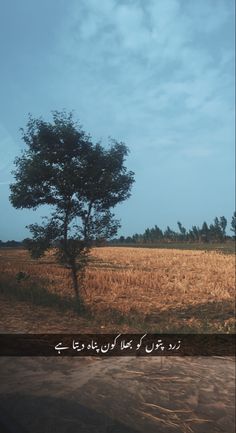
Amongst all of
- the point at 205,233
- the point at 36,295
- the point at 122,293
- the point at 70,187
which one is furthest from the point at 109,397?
the point at 205,233

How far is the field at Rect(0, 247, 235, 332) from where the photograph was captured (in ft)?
7.07

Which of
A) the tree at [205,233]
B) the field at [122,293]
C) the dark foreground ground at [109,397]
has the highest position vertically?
the tree at [205,233]

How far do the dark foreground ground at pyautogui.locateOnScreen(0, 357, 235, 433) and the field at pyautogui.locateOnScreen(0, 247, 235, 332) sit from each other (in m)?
0.22

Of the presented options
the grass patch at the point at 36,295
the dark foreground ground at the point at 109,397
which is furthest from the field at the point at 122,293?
the dark foreground ground at the point at 109,397

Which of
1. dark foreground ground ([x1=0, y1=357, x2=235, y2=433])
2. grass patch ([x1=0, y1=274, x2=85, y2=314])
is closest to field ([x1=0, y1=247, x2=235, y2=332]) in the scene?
grass patch ([x1=0, y1=274, x2=85, y2=314])

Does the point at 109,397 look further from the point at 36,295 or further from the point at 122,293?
the point at 122,293

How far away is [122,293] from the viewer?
10.2 ft

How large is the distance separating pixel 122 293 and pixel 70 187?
108cm

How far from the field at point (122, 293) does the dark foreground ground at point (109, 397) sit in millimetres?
215

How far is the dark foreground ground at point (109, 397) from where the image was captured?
1803 mm

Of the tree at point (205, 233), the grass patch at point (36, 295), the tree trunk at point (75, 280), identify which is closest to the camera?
the grass patch at point (36, 295)

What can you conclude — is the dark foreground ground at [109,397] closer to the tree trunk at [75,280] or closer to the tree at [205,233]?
the tree trunk at [75,280]

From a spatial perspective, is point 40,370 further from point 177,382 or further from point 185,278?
point 185,278

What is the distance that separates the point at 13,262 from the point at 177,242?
5.89 feet
